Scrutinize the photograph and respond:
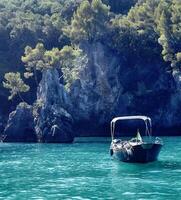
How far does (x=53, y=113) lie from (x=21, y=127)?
265 inches

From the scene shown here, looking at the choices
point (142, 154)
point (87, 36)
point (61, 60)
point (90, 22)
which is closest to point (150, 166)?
point (142, 154)

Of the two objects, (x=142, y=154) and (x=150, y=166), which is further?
(x=142, y=154)

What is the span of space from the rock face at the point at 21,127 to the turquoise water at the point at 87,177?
1098 inches

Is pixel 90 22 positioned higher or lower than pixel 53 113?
higher

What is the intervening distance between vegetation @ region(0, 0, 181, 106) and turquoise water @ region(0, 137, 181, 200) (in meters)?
36.8

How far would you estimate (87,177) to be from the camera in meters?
39.1

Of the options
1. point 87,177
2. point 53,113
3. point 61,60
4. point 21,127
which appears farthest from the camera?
point 61,60

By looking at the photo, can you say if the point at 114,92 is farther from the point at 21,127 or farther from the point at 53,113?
the point at 21,127

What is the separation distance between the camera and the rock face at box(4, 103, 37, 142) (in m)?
86.5

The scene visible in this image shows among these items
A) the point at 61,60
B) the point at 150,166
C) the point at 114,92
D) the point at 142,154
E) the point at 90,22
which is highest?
the point at 90,22

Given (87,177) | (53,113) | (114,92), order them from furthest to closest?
→ 1. (114,92)
2. (53,113)
3. (87,177)

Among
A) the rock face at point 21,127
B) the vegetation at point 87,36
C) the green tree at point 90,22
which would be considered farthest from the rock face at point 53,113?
the green tree at point 90,22

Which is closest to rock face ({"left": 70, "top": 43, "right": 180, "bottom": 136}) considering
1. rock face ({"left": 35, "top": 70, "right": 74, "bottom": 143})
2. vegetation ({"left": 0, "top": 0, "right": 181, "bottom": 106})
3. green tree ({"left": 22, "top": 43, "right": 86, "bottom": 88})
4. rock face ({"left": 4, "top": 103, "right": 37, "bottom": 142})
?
vegetation ({"left": 0, "top": 0, "right": 181, "bottom": 106})

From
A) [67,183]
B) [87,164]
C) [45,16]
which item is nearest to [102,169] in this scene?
[87,164]
